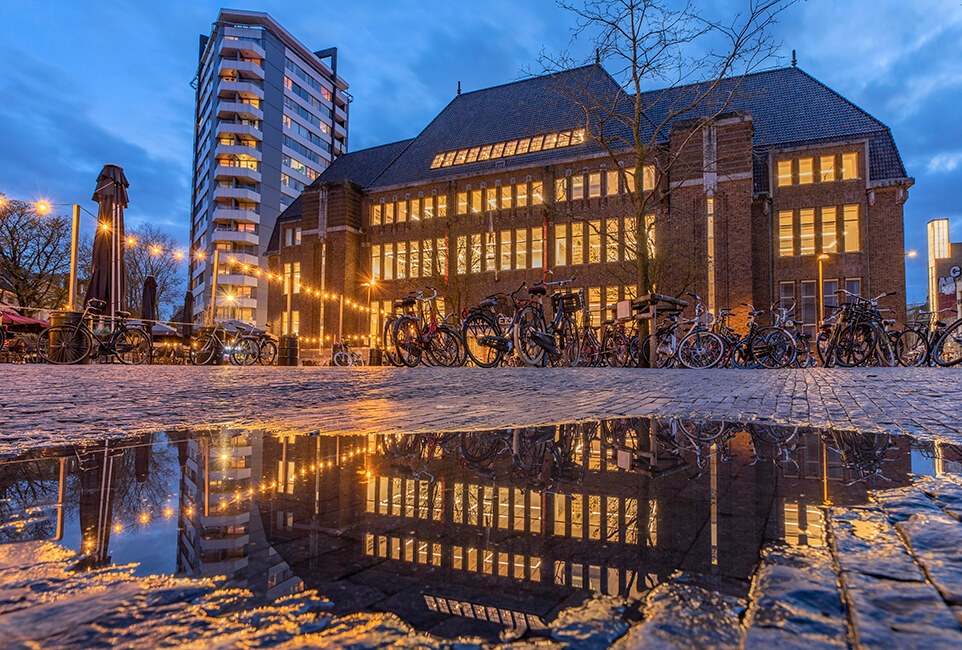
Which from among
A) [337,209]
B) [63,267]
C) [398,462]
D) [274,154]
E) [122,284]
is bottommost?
[398,462]

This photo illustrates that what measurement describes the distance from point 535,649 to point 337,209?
37.7m

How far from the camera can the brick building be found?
985 inches

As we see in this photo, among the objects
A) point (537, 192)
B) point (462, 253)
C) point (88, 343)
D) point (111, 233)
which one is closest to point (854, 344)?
point (88, 343)

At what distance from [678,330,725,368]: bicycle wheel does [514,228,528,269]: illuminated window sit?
2093cm

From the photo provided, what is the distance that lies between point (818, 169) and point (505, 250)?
16446 millimetres

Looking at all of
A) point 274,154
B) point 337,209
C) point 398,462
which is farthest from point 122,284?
point 274,154

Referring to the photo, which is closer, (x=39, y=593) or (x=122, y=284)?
(x=39, y=593)

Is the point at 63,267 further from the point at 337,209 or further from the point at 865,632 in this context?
the point at 865,632

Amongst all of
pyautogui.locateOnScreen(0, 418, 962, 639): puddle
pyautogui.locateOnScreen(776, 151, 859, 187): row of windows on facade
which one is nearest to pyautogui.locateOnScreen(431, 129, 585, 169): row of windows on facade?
pyautogui.locateOnScreen(776, 151, 859, 187): row of windows on facade

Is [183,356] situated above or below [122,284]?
below

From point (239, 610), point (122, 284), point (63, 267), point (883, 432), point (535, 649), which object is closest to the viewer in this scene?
point (535, 649)

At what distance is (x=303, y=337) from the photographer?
37719 mm

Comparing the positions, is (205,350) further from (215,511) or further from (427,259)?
(427,259)

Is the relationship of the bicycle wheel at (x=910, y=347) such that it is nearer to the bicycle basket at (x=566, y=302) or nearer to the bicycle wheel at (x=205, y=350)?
the bicycle basket at (x=566, y=302)
